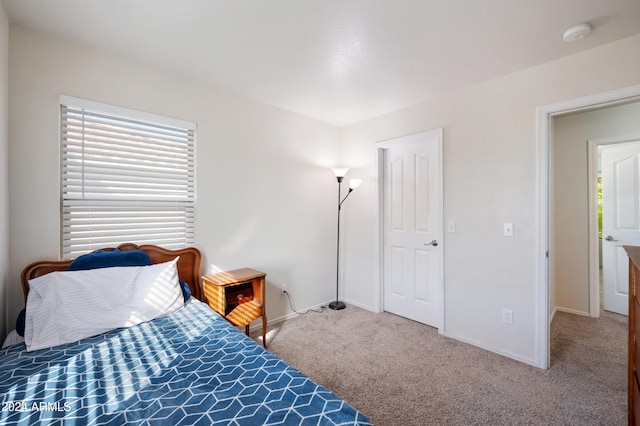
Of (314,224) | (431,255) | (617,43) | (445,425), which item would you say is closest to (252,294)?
(314,224)

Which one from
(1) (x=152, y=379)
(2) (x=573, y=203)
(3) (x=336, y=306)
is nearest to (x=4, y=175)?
(1) (x=152, y=379)

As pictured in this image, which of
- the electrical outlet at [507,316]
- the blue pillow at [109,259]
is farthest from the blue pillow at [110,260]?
the electrical outlet at [507,316]

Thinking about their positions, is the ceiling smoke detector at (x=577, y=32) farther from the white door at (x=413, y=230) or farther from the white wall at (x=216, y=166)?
the white wall at (x=216, y=166)

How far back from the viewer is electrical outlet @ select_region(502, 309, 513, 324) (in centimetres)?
239

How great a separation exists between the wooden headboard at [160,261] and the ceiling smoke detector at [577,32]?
3194 millimetres

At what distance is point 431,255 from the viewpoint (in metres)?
3.07

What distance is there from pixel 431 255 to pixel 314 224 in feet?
4.73

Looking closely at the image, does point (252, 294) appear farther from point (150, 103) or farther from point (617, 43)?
point (617, 43)

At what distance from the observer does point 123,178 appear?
2.18m

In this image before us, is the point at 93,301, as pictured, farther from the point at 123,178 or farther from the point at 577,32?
the point at 577,32

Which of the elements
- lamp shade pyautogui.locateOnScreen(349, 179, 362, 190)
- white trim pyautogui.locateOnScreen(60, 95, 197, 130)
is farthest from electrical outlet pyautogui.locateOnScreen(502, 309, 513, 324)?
white trim pyautogui.locateOnScreen(60, 95, 197, 130)

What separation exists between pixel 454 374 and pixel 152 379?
82.1 inches

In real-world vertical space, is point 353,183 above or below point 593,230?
above

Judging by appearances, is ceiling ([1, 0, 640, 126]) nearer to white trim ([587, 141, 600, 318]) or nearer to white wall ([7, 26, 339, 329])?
white wall ([7, 26, 339, 329])
